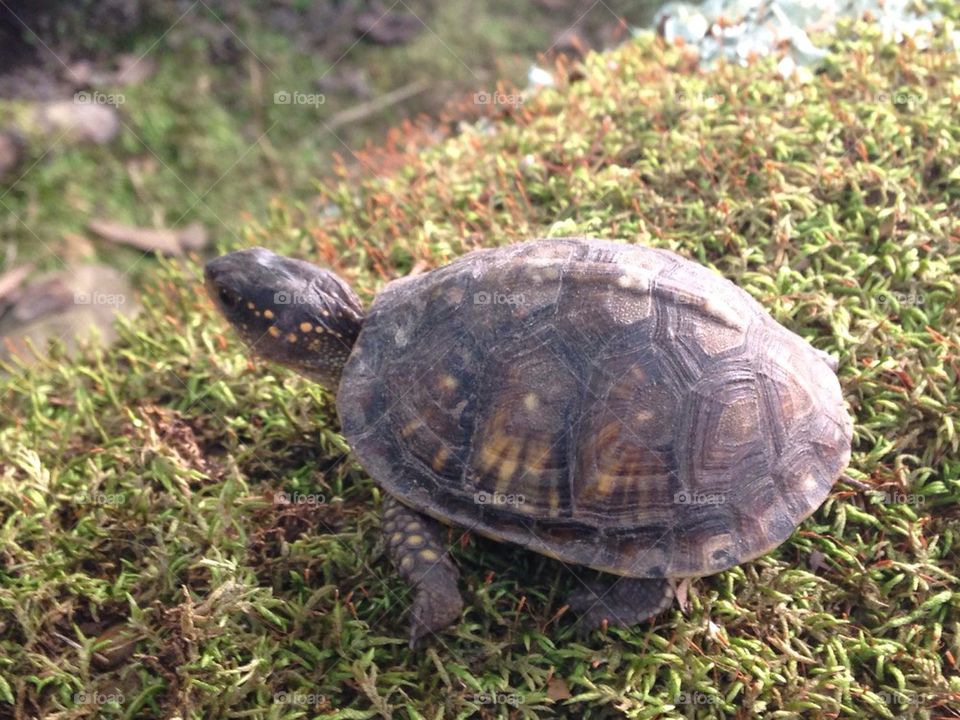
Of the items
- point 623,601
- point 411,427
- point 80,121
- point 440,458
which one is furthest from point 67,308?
point 623,601

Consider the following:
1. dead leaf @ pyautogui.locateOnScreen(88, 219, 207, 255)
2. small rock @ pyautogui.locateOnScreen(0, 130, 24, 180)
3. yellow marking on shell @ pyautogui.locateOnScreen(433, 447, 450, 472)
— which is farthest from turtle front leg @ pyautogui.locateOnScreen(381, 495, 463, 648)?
small rock @ pyautogui.locateOnScreen(0, 130, 24, 180)

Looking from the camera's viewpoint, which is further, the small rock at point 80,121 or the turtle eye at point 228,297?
the small rock at point 80,121

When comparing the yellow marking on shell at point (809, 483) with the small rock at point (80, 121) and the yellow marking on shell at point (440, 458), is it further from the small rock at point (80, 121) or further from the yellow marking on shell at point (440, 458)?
the small rock at point (80, 121)

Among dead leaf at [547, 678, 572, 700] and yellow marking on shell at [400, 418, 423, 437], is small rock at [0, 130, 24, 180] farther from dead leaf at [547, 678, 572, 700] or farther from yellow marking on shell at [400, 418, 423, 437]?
dead leaf at [547, 678, 572, 700]

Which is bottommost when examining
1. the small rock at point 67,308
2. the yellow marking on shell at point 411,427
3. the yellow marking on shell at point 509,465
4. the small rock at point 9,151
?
the yellow marking on shell at point 509,465

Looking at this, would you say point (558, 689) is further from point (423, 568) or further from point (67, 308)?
point (67, 308)

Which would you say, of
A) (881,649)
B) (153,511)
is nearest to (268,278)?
(153,511)

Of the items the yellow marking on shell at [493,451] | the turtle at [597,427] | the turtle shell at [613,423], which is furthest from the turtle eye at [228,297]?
the yellow marking on shell at [493,451]
